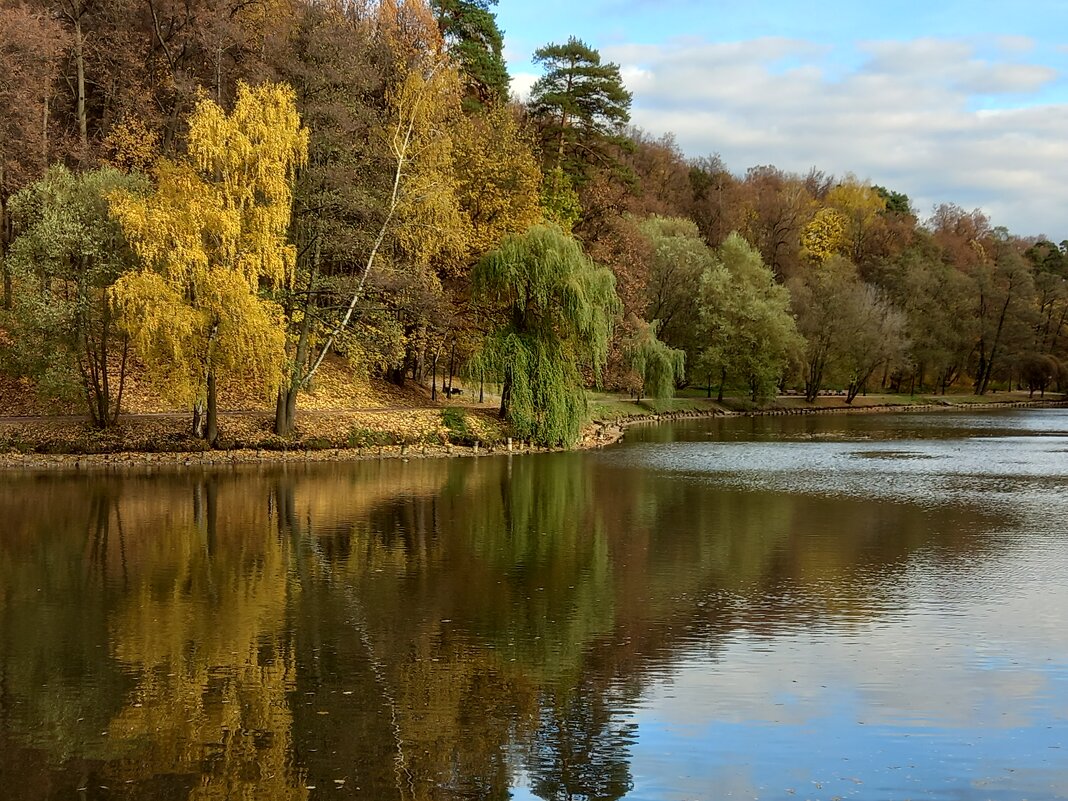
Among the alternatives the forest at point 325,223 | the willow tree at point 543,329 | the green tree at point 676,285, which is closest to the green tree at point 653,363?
the forest at point 325,223

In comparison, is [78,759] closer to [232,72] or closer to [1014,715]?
[1014,715]

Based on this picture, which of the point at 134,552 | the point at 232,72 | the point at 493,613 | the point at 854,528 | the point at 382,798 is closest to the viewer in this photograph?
the point at 382,798

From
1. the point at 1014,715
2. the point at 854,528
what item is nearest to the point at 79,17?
the point at 854,528

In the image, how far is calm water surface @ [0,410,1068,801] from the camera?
727 cm

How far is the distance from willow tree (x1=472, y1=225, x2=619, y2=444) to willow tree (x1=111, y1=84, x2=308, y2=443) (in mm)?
A: 8246

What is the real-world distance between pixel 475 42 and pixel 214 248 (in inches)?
1024

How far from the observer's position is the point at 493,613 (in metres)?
11.9

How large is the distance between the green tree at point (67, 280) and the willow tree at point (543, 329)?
1188 centimetres

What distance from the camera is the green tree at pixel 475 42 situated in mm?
46031

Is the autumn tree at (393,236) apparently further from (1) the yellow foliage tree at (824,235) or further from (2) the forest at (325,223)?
(1) the yellow foliage tree at (824,235)

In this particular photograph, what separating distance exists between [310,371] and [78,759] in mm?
23692

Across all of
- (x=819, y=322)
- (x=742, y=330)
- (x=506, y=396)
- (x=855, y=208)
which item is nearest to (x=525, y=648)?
(x=506, y=396)

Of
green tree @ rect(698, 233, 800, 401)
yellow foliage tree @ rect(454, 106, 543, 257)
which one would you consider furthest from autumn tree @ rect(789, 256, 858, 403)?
yellow foliage tree @ rect(454, 106, 543, 257)

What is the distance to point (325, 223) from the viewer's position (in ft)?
96.9
